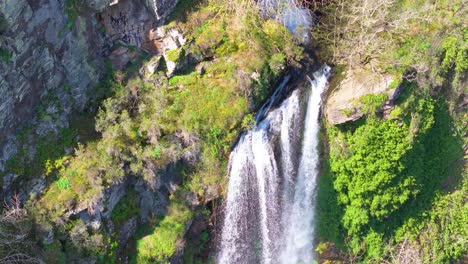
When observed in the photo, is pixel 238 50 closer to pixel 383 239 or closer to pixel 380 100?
pixel 380 100

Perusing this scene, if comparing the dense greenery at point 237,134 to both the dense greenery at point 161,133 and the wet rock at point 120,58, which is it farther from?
the wet rock at point 120,58

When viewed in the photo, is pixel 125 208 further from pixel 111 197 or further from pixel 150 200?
pixel 150 200

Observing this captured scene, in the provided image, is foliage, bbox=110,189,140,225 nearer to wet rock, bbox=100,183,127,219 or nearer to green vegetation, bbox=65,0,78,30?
wet rock, bbox=100,183,127,219

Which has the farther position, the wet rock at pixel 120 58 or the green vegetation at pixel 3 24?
the wet rock at pixel 120 58

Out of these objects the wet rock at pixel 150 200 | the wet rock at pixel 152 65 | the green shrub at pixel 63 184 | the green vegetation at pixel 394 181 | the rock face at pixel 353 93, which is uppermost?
the wet rock at pixel 152 65

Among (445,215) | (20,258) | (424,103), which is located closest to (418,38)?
(424,103)

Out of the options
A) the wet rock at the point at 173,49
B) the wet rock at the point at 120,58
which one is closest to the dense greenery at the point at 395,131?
the wet rock at the point at 173,49
